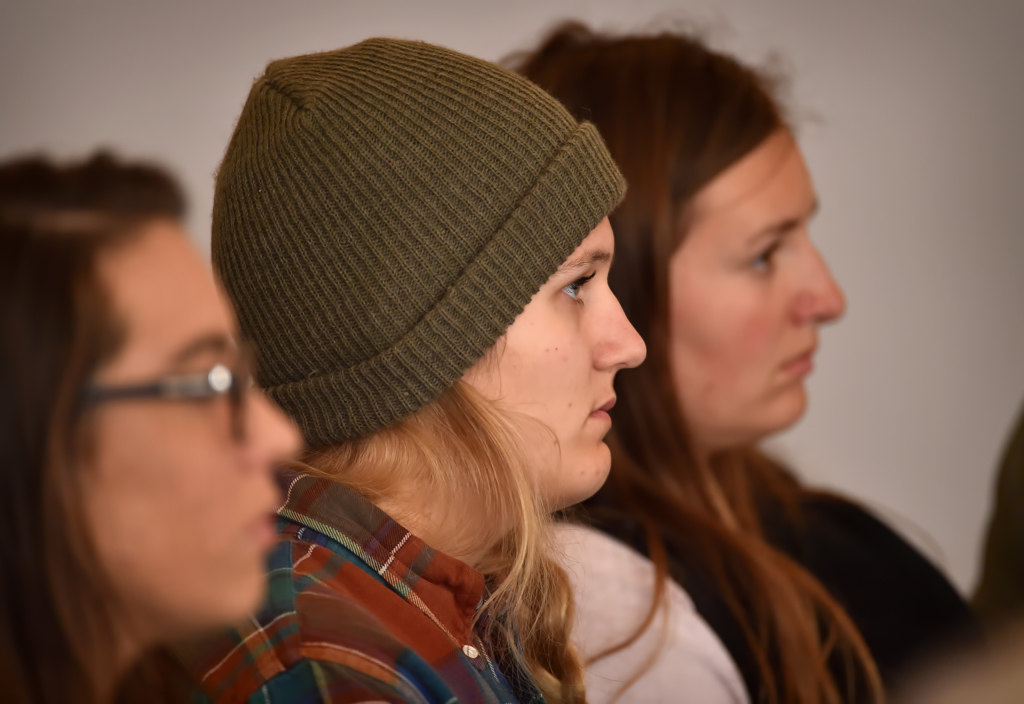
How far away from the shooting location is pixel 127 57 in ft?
5.49

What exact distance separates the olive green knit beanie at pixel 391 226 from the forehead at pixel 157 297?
12.4 inches

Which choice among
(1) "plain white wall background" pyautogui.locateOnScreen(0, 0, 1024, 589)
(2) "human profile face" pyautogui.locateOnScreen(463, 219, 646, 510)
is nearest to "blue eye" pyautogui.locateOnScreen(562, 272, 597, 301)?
(2) "human profile face" pyautogui.locateOnScreen(463, 219, 646, 510)

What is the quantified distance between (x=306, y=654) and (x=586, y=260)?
1.53ft

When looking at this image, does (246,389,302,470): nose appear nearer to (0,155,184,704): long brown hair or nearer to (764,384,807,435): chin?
(0,155,184,704): long brown hair

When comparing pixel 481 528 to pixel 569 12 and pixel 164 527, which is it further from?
pixel 569 12

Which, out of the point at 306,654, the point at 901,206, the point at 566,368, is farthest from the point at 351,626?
the point at 901,206

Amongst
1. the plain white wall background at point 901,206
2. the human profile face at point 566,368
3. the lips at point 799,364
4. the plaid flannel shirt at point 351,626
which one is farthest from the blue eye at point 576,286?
the plain white wall background at point 901,206

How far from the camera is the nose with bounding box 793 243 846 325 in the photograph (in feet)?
4.62

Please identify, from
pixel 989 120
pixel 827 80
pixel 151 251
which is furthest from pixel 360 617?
pixel 989 120

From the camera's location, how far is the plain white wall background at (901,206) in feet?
6.80

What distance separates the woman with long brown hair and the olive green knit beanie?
0.39 m

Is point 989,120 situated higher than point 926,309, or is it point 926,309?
point 989,120

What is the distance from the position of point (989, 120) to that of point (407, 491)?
1.93 metres

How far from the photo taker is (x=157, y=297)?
547mm
